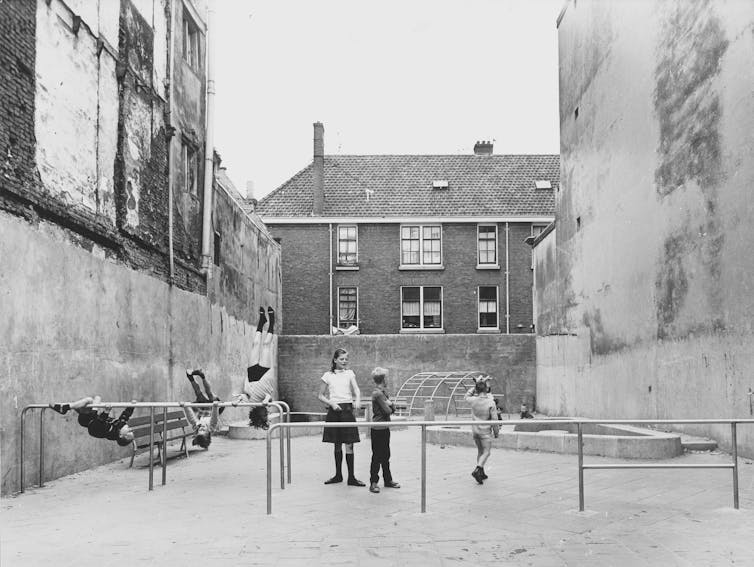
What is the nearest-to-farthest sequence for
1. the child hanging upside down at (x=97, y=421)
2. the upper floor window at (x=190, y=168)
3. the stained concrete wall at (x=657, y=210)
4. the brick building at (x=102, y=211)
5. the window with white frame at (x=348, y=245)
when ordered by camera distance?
1. the child hanging upside down at (x=97, y=421)
2. the brick building at (x=102, y=211)
3. the stained concrete wall at (x=657, y=210)
4. the upper floor window at (x=190, y=168)
5. the window with white frame at (x=348, y=245)

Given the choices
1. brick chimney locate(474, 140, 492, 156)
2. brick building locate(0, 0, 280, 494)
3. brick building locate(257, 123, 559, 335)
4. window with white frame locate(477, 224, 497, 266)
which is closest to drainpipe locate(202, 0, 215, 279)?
brick building locate(0, 0, 280, 494)

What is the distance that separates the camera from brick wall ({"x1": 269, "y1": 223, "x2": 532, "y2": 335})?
34.6 meters

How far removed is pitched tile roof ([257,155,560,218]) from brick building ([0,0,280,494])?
58.1ft

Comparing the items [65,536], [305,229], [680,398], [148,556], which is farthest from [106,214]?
[305,229]

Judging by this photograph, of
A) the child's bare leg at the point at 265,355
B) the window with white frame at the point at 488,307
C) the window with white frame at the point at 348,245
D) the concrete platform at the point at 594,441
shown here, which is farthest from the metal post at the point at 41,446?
the window with white frame at the point at 488,307

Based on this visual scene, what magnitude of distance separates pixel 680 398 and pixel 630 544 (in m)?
7.98

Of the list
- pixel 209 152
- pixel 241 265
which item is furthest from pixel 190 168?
pixel 241 265

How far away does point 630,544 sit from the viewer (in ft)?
20.5

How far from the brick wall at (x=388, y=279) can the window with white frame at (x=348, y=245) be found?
0.22m

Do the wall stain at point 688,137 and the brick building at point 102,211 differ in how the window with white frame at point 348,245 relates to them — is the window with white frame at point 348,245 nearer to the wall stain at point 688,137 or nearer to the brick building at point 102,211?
the brick building at point 102,211

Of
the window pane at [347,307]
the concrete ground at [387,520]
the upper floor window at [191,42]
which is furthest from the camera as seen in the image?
the window pane at [347,307]

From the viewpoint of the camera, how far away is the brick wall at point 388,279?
34.6m

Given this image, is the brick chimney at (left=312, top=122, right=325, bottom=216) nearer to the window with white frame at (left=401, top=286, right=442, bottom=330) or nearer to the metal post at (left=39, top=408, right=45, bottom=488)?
the window with white frame at (left=401, top=286, right=442, bottom=330)

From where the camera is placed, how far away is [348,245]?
35344 mm
